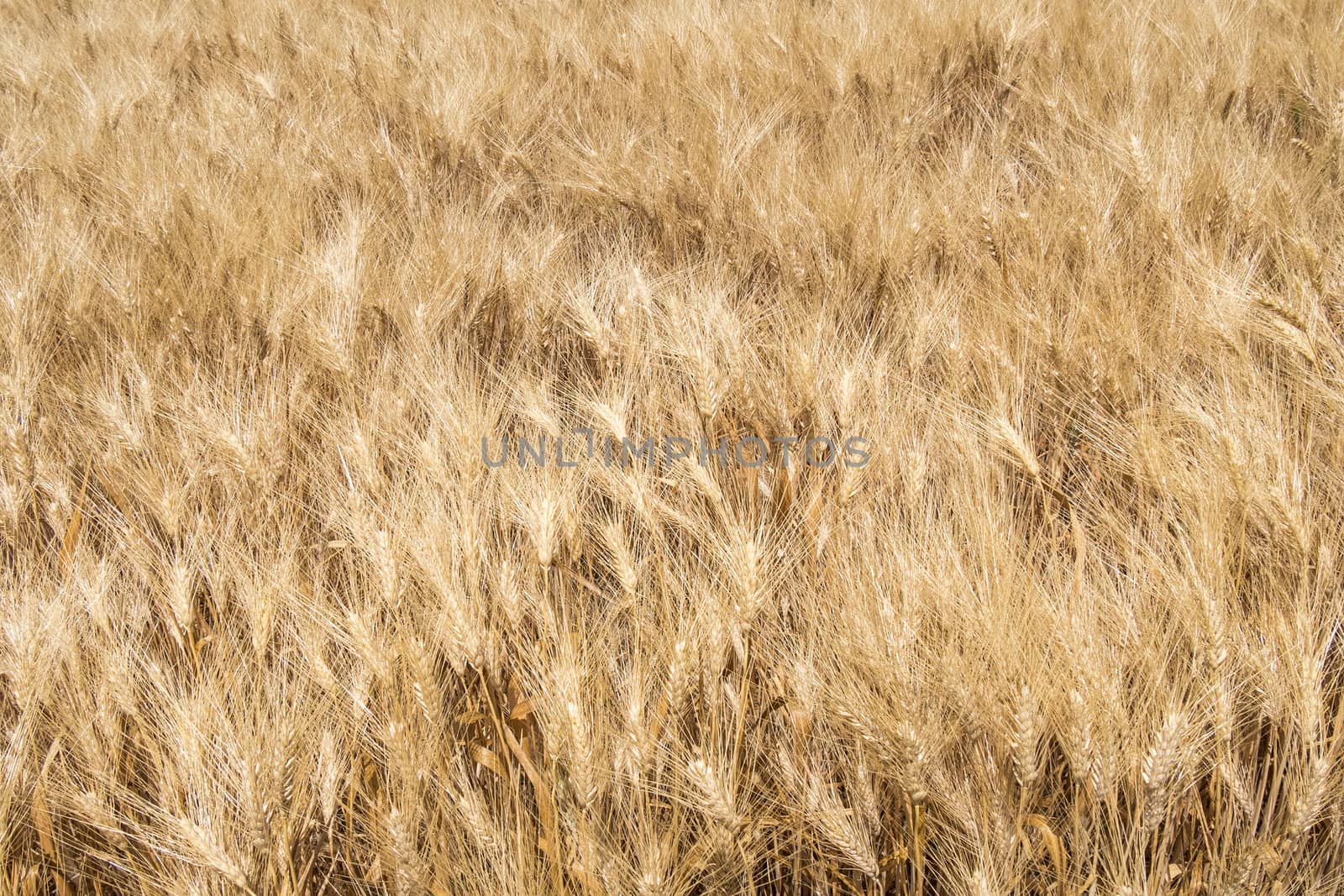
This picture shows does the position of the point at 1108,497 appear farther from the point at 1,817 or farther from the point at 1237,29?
the point at 1237,29

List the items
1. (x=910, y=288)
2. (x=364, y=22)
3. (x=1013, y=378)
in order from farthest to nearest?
(x=364, y=22) → (x=910, y=288) → (x=1013, y=378)

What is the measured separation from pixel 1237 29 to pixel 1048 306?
5.99 feet

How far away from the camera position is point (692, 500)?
135 cm

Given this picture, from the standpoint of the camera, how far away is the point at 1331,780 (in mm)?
881

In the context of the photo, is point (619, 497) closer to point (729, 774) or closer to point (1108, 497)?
point (729, 774)

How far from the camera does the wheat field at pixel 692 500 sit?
37.2 inches

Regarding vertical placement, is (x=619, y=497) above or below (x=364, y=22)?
below

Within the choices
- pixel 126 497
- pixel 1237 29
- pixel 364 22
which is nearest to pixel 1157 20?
pixel 1237 29

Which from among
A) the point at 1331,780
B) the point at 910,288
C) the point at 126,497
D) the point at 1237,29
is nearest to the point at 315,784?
the point at 126,497

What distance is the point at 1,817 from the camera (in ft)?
3.02

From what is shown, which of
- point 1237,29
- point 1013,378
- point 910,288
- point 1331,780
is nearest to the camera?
point 1331,780

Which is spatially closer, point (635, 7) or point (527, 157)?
point (527, 157)

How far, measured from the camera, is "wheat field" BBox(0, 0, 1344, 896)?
3.10ft

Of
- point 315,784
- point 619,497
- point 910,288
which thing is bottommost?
point 315,784
